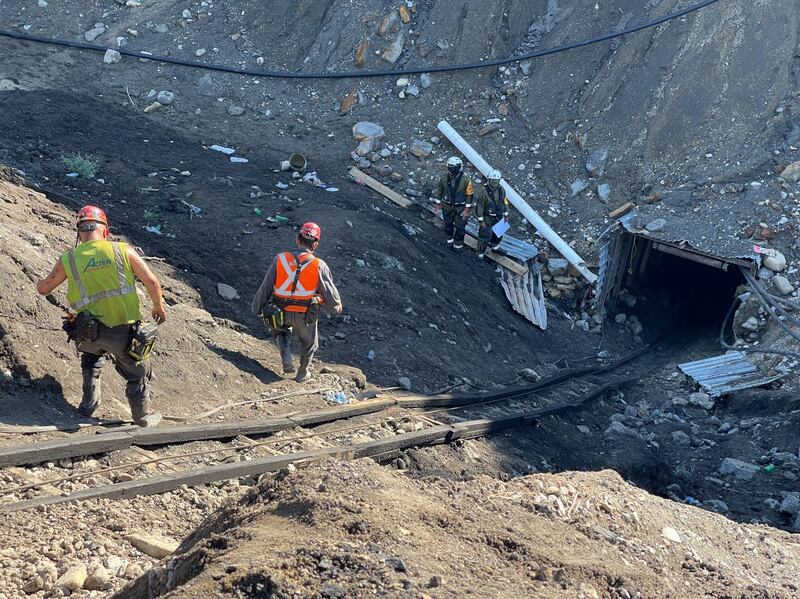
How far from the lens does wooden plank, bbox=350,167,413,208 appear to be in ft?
51.4

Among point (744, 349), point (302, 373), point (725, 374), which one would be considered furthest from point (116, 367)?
point (744, 349)

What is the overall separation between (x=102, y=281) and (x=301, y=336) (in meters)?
2.90

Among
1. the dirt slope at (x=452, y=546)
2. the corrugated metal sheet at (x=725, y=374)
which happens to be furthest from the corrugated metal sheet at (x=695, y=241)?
the dirt slope at (x=452, y=546)

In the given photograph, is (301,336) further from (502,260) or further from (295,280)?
(502,260)

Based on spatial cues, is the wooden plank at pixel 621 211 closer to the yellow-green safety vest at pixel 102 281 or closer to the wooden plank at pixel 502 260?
the wooden plank at pixel 502 260

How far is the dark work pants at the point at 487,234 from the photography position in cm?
1481

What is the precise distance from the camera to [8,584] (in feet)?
15.1

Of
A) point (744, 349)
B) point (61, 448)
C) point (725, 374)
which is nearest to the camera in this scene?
point (61, 448)

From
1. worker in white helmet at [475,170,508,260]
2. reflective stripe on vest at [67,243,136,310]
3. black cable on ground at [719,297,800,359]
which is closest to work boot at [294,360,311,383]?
reflective stripe on vest at [67,243,136,310]

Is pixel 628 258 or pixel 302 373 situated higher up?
pixel 628 258

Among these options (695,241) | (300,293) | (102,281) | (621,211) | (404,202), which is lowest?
(300,293)

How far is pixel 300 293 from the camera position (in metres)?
8.81

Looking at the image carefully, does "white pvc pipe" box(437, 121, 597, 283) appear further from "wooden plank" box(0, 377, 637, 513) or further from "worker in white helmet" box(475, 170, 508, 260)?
"wooden plank" box(0, 377, 637, 513)

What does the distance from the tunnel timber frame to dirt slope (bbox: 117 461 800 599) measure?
362 inches
